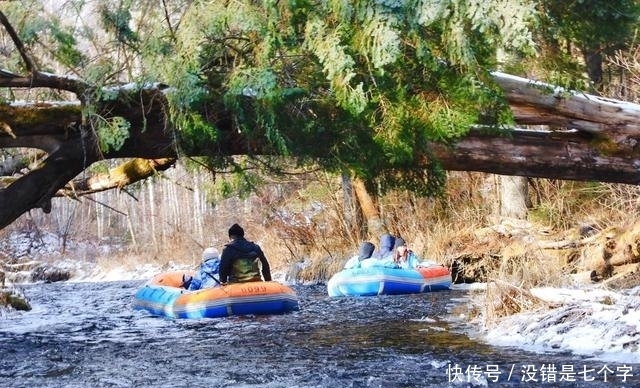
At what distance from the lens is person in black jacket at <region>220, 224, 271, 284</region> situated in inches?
498

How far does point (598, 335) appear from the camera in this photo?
284 inches

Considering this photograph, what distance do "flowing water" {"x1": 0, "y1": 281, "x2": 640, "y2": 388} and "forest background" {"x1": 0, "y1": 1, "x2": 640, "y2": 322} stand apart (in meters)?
1.52

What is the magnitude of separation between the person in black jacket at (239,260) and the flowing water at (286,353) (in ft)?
2.46

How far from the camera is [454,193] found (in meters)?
18.5

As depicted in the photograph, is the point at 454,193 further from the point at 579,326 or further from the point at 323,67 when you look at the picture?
the point at 323,67

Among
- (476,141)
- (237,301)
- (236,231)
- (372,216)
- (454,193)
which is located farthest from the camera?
(372,216)

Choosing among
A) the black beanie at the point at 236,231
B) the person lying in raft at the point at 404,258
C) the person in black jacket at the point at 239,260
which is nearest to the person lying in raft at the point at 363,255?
the person lying in raft at the point at 404,258

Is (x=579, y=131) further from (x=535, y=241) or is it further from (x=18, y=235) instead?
(x=18, y=235)

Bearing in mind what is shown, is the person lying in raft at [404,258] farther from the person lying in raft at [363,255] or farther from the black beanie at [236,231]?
the black beanie at [236,231]

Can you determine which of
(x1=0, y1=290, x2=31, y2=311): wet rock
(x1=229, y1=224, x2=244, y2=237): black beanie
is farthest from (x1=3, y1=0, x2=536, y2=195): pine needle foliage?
(x1=0, y1=290, x2=31, y2=311): wet rock

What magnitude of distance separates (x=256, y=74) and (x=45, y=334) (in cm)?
618

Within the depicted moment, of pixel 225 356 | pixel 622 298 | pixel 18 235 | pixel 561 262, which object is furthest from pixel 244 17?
pixel 18 235

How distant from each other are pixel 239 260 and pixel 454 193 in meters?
7.11

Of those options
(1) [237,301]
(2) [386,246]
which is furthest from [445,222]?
(1) [237,301]
